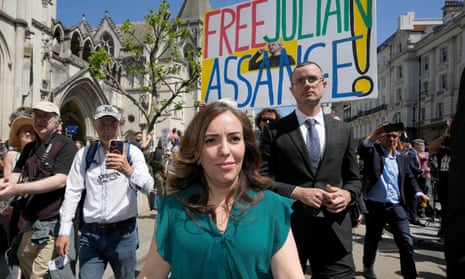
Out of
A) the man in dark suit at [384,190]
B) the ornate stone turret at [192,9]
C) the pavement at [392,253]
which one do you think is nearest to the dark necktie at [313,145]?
the man in dark suit at [384,190]

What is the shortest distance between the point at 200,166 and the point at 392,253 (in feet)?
19.3

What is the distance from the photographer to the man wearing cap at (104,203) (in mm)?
3137

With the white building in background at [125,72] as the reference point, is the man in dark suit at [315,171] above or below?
below

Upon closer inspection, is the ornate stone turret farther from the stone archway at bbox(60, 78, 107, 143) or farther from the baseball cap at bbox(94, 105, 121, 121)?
the baseball cap at bbox(94, 105, 121, 121)

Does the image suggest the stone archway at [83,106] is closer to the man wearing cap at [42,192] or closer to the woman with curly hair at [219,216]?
the man wearing cap at [42,192]

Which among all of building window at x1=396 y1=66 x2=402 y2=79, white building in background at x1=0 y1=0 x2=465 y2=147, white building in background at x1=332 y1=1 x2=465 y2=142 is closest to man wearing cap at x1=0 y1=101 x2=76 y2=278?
white building in background at x1=0 y1=0 x2=465 y2=147

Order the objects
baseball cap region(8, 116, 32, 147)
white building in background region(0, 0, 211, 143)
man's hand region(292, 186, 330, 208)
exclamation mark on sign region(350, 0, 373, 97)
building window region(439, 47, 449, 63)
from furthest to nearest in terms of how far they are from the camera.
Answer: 1. building window region(439, 47, 449, 63)
2. white building in background region(0, 0, 211, 143)
3. baseball cap region(8, 116, 32, 147)
4. exclamation mark on sign region(350, 0, 373, 97)
5. man's hand region(292, 186, 330, 208)

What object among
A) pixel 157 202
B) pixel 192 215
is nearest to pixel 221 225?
pixel 192 215

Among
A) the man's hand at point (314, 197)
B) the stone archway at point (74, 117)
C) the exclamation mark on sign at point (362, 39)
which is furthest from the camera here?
the stone archway at point (74, 117)

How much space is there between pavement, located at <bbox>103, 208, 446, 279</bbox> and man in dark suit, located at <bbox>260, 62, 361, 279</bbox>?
264 cm

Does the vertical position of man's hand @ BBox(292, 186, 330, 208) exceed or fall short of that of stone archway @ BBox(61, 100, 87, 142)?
it falls short

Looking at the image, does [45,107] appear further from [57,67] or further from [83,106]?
[83,106]

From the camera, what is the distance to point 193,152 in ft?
6.04

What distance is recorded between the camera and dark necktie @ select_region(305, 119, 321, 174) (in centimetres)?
286
